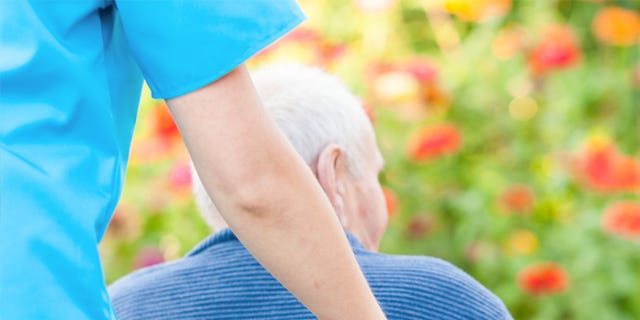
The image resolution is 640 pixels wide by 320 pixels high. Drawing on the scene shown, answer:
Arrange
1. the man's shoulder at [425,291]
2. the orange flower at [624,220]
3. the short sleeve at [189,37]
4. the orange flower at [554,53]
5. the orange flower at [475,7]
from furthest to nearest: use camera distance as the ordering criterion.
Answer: the orange flower at [475,7], the orange flower at [554,53], the orange flower at [624,220], the man's shoulder at [425,291], the short sleeve at [189,37]

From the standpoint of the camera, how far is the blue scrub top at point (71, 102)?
2.61 ft

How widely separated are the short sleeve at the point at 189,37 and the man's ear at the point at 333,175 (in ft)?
1.65

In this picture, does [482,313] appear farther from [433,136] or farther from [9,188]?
[433,136]

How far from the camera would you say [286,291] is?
49.9 inches

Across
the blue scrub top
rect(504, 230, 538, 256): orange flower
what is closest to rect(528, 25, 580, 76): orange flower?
rect(504, 230, 538, 256): orange flower

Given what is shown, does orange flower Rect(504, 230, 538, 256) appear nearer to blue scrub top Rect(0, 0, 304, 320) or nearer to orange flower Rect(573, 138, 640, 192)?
orange flower Rect(573, 138, 640, 192)

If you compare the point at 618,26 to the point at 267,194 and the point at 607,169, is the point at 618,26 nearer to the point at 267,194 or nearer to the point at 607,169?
the point at 607,169

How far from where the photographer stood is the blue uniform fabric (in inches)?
49.4

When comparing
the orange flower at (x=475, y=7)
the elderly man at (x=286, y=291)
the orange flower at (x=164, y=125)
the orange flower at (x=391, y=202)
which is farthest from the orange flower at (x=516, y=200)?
the elderly man at (x=286, y=291)

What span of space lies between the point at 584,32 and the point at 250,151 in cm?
308

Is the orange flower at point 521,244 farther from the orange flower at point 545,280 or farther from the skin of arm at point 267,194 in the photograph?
the skin of arm at point 267,194

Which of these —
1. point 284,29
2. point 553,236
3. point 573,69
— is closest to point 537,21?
point 573,69

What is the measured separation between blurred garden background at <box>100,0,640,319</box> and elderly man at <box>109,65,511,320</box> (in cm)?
108

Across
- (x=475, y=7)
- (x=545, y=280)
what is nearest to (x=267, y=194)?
(x=545, y=280)
